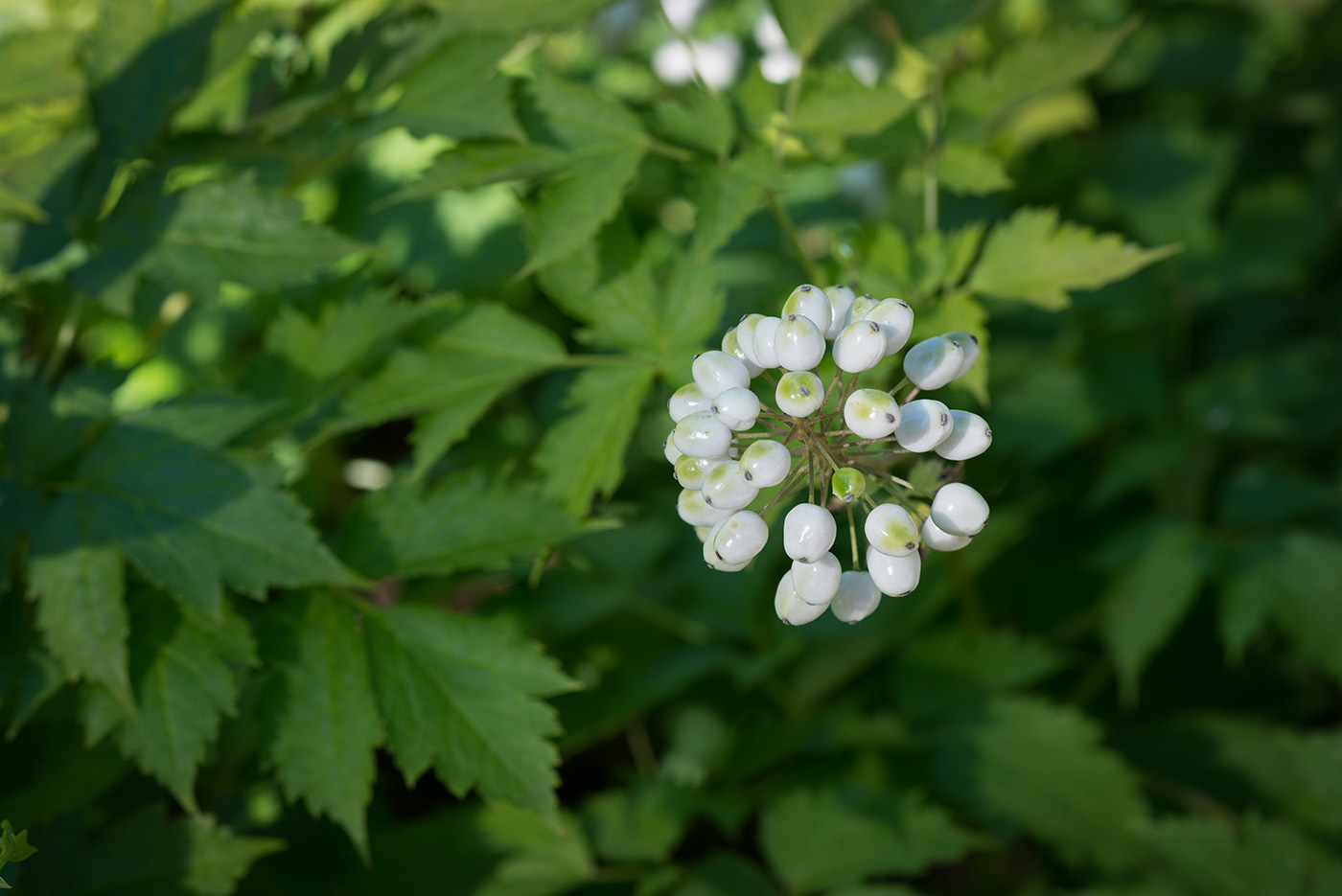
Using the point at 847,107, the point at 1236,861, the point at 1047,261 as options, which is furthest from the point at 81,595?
the point at 1236,861

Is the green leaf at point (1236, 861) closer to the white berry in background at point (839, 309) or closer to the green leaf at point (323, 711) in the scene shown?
the white berry in background at point (839, 309)

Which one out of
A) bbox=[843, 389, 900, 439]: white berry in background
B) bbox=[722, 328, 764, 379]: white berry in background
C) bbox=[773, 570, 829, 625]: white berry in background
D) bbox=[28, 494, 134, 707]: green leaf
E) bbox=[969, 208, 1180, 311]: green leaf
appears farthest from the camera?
bbox=[969, 208, 1180, 311]: green leaf

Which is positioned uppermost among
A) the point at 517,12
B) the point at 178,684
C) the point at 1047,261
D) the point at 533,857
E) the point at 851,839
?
the point at 517,12

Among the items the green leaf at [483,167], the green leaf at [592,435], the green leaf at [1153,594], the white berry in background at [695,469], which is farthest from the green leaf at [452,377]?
the green leaf at [1153,594]

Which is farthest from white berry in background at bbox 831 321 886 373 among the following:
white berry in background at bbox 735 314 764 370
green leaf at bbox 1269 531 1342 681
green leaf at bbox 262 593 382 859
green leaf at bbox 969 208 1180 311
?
green leaf at bbox 1269 531 1342 681

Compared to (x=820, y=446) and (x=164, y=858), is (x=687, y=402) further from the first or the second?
(x=164, y=858)

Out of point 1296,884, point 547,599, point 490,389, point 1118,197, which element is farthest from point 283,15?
point 1296,884

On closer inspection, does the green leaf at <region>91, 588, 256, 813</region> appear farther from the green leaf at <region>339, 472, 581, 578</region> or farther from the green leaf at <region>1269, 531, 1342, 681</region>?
the green leaf at <region>1269, 531, 1342, 681</region>
